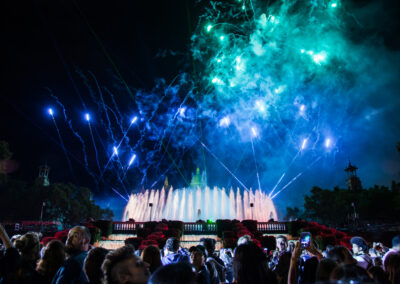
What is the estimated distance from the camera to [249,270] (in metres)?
3.02

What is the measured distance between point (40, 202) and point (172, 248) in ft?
203

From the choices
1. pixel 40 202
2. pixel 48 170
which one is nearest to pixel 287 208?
pixel 40 202

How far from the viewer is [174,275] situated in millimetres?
1959

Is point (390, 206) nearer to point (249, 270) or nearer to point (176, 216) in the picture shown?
→ point (176, 216)

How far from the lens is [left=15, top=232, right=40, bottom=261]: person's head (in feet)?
13.2

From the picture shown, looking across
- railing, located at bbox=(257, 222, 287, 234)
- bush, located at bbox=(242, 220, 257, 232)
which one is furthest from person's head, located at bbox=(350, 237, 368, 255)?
railing, located at bbox=(257, 222, 287, 234)

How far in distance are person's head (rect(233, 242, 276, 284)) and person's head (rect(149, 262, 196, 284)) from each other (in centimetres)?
125

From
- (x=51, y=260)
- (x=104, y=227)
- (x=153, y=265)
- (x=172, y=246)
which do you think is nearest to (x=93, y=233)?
(x=104, y=227)

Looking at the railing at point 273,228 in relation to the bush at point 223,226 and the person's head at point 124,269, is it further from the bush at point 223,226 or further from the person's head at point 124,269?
the person's head at point 124,269

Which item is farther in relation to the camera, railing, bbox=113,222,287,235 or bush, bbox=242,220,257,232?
railing, bbox=113,222,287,235

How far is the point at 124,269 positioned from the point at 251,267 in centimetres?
147

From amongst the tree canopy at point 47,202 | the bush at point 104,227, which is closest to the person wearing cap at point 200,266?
the bush at point 104,227

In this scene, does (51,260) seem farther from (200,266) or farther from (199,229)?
(199,229)

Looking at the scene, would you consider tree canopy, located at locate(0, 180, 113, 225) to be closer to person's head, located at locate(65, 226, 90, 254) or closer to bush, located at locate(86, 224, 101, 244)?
bush, located at locate(86, 224, 101, 244)
